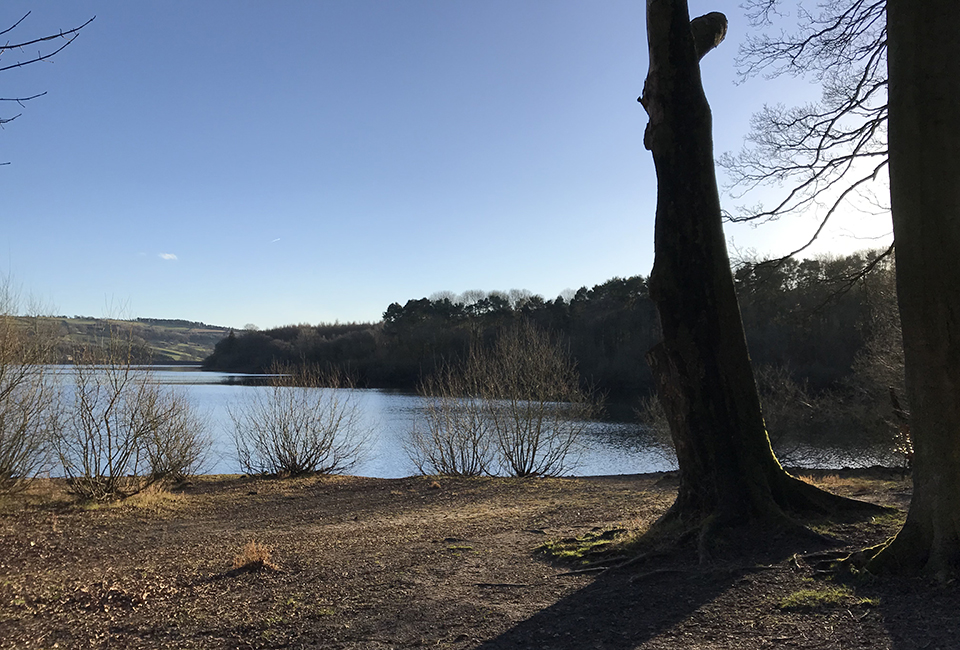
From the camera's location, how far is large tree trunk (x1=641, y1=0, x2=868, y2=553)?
19.0 feet

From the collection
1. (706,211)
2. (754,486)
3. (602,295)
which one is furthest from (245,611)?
(602,295)

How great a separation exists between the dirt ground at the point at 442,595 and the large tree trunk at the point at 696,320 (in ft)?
2.42

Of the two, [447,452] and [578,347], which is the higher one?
[578,347]

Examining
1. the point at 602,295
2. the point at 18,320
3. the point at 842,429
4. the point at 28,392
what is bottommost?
the point at 842,429

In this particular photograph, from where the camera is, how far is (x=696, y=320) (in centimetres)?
590

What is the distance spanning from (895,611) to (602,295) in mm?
54851

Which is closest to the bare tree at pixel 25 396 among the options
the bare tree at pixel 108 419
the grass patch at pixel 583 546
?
the bare tree at pixel 108 419

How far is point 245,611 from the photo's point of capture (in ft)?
15.9

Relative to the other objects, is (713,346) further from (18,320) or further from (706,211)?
(18,320)

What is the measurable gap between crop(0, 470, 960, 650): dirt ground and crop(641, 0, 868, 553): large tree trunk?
738 millimetres

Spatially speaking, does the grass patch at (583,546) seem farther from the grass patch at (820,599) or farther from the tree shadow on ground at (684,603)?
the grass patch at (820,599)

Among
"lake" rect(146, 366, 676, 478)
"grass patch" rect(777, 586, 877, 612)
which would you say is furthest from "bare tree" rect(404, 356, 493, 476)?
"grass patch" rect(777, 586, 877, 612)

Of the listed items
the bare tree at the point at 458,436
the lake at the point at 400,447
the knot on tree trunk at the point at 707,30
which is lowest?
the lake at the point at 400,447

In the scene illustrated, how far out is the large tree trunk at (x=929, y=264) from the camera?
13.9 feet
